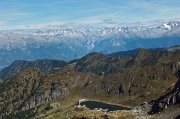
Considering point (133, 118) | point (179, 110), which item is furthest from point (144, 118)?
point (179, 110)

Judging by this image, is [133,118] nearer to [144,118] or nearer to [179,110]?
[144,118]

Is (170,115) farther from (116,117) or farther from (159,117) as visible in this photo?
(116,117)

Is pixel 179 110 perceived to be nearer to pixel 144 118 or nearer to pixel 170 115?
pixel 170 115

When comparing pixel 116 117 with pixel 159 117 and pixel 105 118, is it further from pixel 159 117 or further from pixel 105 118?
pixel 159 117

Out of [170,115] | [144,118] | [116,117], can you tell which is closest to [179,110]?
[170,115]

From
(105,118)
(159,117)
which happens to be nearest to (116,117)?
(105,118)

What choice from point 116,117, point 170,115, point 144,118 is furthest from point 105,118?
point 170,115
